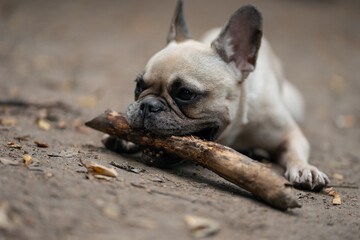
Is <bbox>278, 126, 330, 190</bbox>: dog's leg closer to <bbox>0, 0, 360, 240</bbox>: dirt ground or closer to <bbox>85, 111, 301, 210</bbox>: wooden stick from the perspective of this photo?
<bbox>0, 0, 360, 240</bbox>: dirt ground

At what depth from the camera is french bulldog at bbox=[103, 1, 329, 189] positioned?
226 centimetres

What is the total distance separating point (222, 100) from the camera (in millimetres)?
2434

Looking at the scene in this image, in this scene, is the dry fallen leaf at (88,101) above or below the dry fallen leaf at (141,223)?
above

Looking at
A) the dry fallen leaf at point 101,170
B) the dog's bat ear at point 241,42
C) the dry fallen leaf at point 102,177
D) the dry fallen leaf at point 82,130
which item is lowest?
the dry fallen leaf at point 102,177

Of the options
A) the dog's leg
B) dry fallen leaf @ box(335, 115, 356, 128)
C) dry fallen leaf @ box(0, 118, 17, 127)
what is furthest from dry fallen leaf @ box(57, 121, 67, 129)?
Answer: dry fallen leaf @ box(335, 115, 356, 128)

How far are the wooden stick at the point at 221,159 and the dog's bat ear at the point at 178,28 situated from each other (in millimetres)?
1039

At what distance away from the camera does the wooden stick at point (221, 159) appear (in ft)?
5.87

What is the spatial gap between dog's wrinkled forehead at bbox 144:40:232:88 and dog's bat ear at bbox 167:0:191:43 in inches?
20.4

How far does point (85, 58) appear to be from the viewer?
6.14 meters

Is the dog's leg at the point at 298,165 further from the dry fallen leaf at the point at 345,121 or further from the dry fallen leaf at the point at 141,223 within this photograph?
the dry fallen leaf at the point at 345,121

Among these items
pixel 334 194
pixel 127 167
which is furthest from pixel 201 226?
pixel 334 194

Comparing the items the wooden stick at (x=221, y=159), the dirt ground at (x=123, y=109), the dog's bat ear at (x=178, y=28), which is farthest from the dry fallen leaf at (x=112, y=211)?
the dog's bat ear at (x=178, y=28)

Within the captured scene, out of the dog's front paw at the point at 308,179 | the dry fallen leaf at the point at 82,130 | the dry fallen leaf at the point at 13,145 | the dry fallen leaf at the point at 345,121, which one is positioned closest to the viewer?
the dry fallen leaf at the point at 13,145

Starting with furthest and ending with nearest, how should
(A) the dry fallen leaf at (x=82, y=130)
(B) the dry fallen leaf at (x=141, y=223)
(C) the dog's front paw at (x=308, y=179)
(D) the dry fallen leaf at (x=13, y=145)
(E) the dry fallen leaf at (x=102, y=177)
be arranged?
(A) the dry fallen leaf at (x=82, y=130), (C) the dog's front paw at (x=308, y=179), (D) the dry fallen leaf at (x=13, y=145), (E) the dry fallen leaf at (x=102, y=177), (B) the dry fallen leaf at (x=141, y=223)
